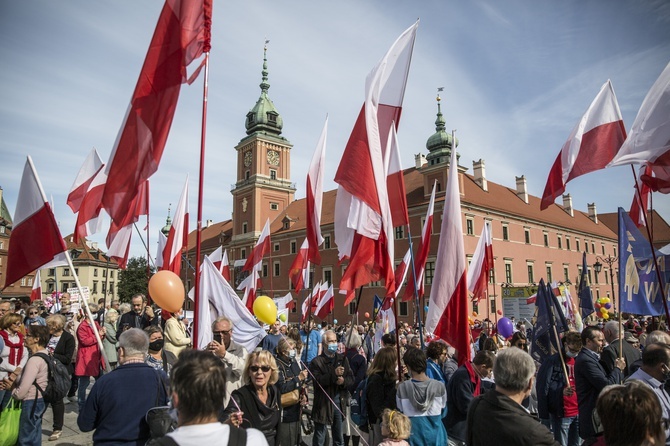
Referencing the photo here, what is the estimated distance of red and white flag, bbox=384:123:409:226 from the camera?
6121 millimetres

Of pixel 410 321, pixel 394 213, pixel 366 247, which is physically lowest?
pixel 410 321

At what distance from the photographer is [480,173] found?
46750 mm

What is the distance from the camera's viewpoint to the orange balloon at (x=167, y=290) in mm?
4906

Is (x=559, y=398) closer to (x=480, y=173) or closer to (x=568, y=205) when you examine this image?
(x=480, y=173)

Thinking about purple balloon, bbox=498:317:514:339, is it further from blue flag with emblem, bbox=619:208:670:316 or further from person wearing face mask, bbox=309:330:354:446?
person wearing face mask, bbox=309:330:354:446

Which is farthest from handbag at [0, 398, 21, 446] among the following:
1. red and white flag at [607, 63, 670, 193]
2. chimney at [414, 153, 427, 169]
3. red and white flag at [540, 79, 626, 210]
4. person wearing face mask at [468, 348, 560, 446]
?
chimney at [414, 153, 427, 169]

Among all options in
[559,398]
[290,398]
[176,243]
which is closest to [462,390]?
[559,398]

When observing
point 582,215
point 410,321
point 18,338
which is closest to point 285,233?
point 410,321

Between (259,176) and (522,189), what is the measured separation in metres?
33.2

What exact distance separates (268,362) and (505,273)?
138ft

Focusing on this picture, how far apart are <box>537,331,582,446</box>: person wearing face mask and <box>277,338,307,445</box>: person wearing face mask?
3087 millimetres

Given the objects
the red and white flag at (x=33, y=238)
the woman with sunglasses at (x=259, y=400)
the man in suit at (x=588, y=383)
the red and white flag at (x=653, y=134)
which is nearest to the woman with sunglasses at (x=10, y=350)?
the red and white flag at (x=33, y=238)

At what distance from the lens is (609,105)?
6566 mm

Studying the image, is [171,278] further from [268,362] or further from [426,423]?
[426,423]
